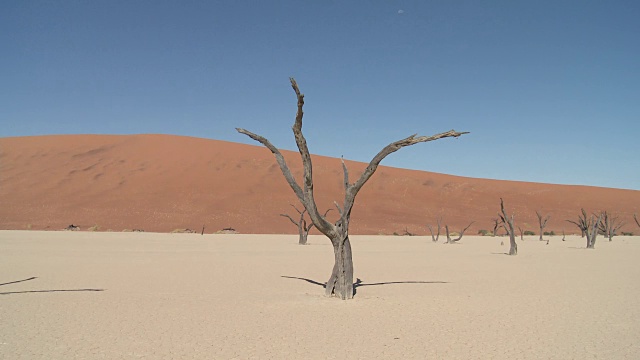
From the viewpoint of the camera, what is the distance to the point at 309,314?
848 cm

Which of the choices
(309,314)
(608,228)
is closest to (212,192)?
(608,228)

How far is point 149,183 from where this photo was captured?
59812mm

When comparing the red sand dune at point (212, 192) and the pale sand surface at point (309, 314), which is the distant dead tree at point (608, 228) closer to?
the red sand dune at point (212, 192)

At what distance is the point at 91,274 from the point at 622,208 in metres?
70.5

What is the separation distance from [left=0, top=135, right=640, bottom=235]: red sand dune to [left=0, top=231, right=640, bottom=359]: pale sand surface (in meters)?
31.9

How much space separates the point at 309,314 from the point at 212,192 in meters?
50.1

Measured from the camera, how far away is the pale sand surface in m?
6.27

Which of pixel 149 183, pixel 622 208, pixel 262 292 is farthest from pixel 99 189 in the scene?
pixel 622 208

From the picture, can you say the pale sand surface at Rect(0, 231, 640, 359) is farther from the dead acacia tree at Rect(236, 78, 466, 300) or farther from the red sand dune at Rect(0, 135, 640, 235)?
the red sand dune at Rect(0, 135, 640, 235)

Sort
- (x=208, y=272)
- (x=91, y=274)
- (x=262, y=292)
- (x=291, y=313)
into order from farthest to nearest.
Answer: (x=208, y=272), (x=91, y=274), (x=262, y=292), (x=291, y=313)

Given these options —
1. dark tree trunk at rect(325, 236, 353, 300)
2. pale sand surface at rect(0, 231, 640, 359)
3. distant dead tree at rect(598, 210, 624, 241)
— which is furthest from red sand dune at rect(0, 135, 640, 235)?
dark tree trunk at rect(325, 236, 353, 300)

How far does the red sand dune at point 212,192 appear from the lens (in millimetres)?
47938

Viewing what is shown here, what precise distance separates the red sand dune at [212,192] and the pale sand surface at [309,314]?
105ft

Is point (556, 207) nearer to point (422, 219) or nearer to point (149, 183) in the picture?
point (422, 219)
